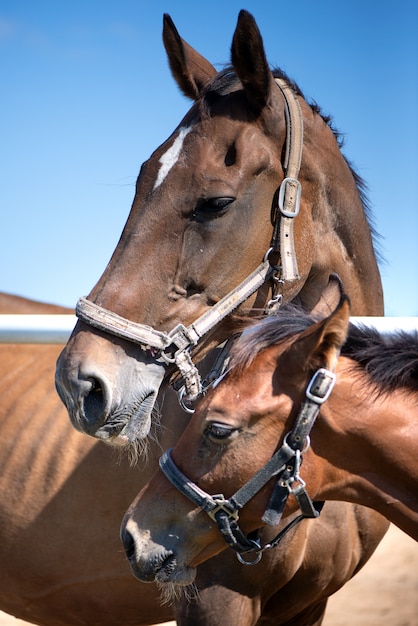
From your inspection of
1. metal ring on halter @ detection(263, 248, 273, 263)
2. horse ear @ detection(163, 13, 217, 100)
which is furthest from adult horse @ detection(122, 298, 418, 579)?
horse ear @ detection(163, 13, 217, 100)

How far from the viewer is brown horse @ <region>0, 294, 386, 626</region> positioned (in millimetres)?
3084

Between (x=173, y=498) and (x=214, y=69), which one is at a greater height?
(x=214, y=69)

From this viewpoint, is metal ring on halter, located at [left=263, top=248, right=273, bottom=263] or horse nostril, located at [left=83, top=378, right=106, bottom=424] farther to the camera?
metal ring on halter, located at [left=263, top=248, right=273, bottom=263]

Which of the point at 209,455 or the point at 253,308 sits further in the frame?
the point at 253,308

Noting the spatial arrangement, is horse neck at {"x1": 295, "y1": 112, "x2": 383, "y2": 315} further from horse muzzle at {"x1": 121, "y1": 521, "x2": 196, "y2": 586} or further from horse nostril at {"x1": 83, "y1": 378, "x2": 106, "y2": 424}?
horse muzzle at {"x1": 121, "y1": 521, "x2": 196, "y2": 586}

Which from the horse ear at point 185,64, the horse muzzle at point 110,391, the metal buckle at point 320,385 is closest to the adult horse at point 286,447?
the metal buckle at point 320,385

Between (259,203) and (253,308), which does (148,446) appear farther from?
(259,203)

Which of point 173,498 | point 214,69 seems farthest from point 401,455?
point 214,69

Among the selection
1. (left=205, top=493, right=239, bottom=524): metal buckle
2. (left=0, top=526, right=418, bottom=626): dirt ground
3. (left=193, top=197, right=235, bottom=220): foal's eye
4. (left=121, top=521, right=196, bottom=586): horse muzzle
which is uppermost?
(left=193, top=197, right=235, bottom=220): foal's eye

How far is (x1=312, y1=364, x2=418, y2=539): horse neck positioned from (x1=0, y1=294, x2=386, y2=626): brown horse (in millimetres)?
545

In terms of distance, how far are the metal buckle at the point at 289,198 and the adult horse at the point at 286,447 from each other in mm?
539

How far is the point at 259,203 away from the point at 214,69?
2.65ft

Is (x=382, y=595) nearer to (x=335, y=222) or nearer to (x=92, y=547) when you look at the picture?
(x=92, y=547)

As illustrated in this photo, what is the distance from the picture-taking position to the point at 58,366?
268cm
